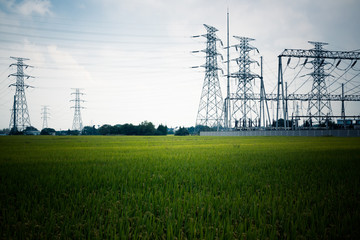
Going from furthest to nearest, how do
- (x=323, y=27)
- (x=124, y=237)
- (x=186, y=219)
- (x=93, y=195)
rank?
(x=323, y=27) → (x=93, y=195) → (x=186, y=219) → (x=124, y=237)

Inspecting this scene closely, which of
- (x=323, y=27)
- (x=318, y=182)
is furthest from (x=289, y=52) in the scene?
(x=318, y=182)

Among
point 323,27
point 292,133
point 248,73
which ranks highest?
point 323,27

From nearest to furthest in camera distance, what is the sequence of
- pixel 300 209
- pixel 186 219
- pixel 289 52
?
pixel 186 219 < pixel 300 209 < pixel 289 52

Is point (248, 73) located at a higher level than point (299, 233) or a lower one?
higher

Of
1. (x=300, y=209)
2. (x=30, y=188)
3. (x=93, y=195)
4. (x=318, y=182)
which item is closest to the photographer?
(x=300, y=209)

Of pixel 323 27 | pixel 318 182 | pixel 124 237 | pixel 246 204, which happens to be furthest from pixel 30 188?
pixel 323 27

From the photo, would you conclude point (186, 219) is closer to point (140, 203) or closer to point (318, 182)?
point (140, 203)

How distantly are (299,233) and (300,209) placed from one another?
23.7 inches

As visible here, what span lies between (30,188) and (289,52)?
38.6 metres

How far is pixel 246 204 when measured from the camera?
2.46m

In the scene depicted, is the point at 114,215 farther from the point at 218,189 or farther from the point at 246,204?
the point at 218,189

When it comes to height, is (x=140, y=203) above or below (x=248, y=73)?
below

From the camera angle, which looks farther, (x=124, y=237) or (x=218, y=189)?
(x=218, y=189)

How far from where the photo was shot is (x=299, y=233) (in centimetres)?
186
